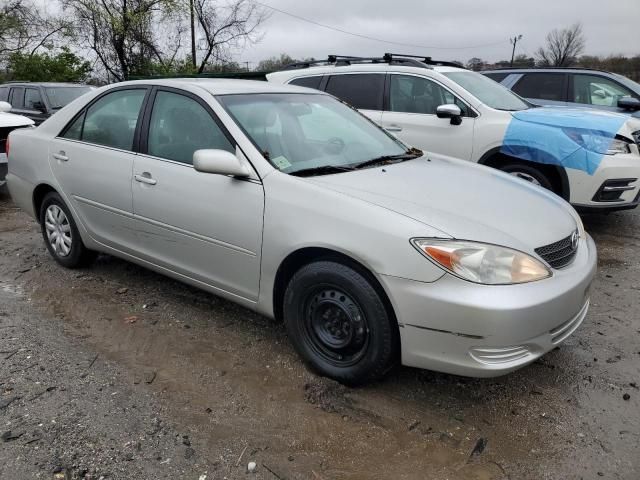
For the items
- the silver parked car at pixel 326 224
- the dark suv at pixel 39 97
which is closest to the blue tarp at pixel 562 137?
the silver parked car at pixel 326 224

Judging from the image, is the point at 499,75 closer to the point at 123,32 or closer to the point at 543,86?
the point at 543,86

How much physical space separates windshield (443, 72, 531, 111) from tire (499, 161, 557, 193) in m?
0.72

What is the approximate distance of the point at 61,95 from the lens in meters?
11.3

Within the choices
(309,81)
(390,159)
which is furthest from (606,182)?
(309,81)

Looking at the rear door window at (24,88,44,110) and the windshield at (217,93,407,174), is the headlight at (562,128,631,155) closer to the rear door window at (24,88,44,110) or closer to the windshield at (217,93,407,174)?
the windshield at (217,93,407,174)

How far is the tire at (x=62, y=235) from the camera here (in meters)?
4.52

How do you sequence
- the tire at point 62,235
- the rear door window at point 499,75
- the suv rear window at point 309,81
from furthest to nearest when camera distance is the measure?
1. the rear door window at point 499,75
2. the suv rear window at point 309,81
3. the tire at point 62,235

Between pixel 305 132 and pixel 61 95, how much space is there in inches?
375

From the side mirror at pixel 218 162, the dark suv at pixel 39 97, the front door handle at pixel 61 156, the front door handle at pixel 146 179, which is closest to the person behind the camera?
the side mirror at pixel 218 162

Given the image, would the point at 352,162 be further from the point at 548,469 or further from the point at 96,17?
the point at 96,17

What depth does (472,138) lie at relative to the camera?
6000 mm

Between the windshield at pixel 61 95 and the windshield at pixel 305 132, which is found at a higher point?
the windshield at pixel 61 95

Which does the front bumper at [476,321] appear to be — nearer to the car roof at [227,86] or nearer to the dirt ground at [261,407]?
the dirt ground at [261,407]

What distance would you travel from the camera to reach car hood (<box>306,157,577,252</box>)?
2.71 metres
